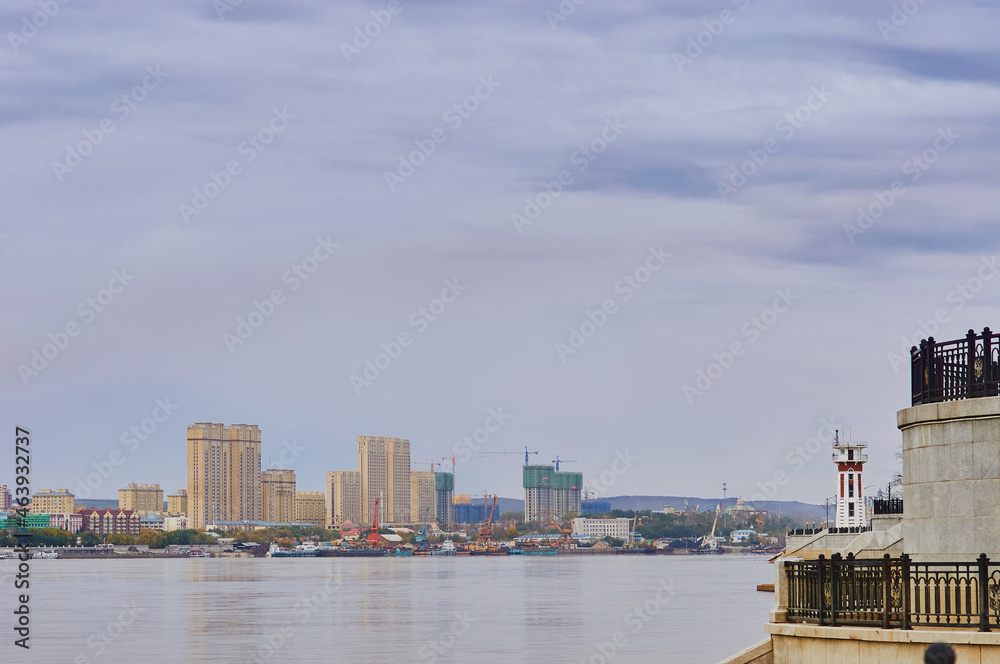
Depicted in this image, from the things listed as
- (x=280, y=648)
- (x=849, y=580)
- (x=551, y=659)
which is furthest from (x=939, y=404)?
(x=280, y=648)

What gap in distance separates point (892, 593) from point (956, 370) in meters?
3.57

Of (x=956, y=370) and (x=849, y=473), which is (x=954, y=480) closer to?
(x=956, y=370)

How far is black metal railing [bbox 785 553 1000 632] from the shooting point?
52.4ft

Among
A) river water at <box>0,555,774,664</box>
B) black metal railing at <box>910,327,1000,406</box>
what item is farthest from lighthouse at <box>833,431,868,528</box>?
black metal railing at <box>910,327,1000,406</box>

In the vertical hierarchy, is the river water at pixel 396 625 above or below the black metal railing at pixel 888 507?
below

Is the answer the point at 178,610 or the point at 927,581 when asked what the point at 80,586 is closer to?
the point at 178,610

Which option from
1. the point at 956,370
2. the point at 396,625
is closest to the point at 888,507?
the point at 396,625

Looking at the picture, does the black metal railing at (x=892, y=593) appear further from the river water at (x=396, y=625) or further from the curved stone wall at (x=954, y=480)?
the river water at (x=396, y=625)

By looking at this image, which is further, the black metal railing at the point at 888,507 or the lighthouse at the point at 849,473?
the lighthouse at the point at 849,473

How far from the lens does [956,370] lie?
18.5 meters

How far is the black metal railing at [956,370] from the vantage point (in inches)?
704

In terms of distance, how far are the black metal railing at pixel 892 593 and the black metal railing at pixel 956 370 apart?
241cm

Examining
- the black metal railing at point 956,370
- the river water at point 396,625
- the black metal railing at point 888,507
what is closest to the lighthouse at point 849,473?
the river water at point 396,625

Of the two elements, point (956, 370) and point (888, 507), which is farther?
point (888, 507)
